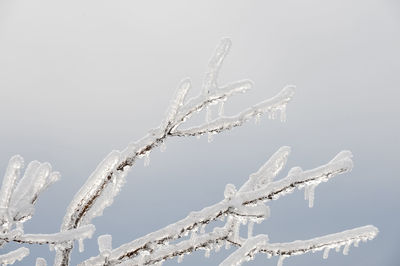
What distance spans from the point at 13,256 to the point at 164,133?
30.5 inches

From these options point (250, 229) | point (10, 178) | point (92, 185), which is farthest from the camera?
point (250, 229)

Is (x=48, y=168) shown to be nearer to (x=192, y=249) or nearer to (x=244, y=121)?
(x=192, y=249)

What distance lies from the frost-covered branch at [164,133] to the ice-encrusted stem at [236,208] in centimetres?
18

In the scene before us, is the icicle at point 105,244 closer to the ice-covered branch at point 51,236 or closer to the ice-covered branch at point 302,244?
the ice-covered branch at point 51,236

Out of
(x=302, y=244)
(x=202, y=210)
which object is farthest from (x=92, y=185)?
(x=302, y=244)

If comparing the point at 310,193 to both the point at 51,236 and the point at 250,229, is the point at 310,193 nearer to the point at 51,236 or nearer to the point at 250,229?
the point at 250,229

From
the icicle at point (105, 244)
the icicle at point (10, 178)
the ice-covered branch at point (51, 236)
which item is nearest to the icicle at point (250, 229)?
the icicle at point (105, 244)

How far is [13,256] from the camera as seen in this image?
1.73 m

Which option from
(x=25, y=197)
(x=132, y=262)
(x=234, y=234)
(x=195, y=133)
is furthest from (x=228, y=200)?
(x=25, y=197)

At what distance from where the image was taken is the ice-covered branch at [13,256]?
1722 mm

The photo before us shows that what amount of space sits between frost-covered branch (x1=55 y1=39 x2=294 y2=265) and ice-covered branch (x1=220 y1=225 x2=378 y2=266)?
1.54 ft

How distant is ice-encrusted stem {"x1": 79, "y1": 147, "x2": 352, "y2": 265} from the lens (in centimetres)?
161

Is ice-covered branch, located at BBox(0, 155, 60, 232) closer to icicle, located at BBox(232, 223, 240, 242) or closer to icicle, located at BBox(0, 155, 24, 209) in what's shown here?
icicle, located at BBox(0, 155, 24, 209)

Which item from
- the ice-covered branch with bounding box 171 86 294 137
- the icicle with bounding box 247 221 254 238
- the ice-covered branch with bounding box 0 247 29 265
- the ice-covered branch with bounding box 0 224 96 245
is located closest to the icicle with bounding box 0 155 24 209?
the ice-covered branch with bounding box 0 224 96 245
